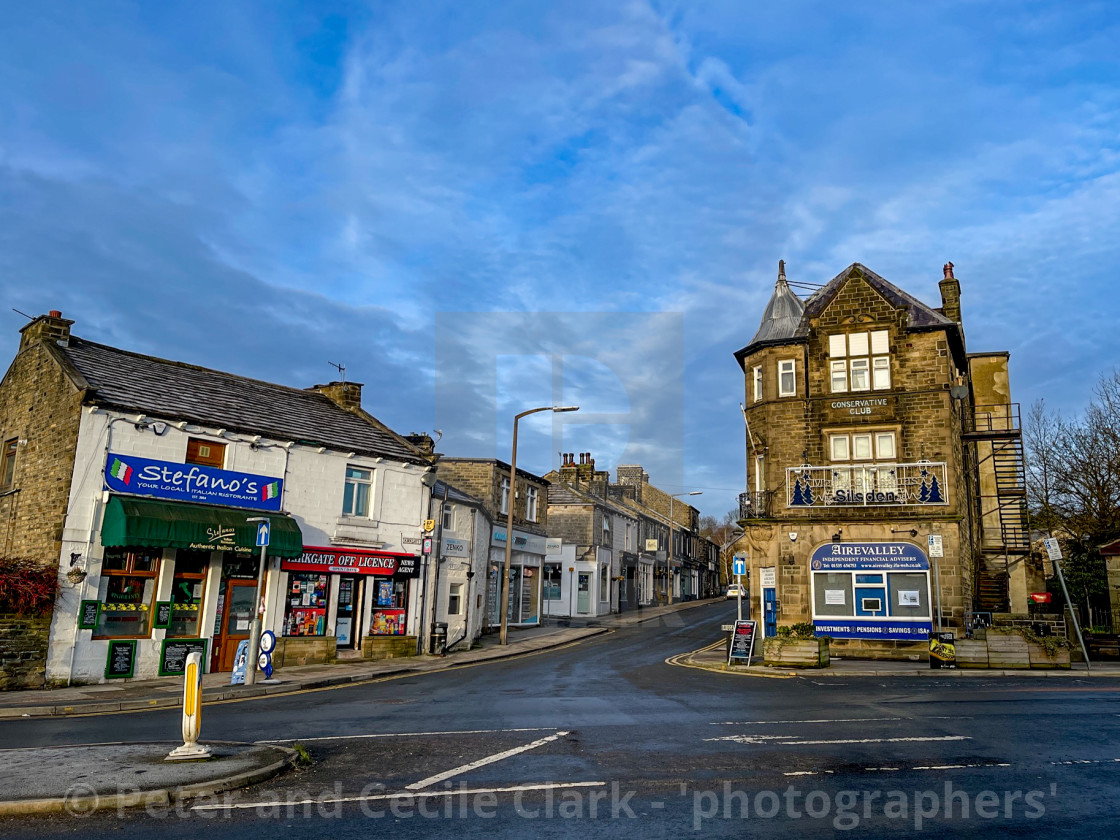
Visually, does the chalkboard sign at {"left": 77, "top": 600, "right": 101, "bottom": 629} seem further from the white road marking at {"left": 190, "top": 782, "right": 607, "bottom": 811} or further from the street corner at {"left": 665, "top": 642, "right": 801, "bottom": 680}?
the street corner at {"left": 665, "top": 642, "right": 801, "bottom": 680}

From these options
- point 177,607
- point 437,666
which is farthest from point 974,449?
point 177,607

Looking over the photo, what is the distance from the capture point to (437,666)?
23000 millimetres

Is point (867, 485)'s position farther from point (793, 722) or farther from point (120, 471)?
point (120, 471)

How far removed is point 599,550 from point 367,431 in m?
24.0

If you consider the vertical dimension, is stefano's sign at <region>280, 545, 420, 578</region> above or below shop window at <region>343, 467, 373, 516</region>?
below

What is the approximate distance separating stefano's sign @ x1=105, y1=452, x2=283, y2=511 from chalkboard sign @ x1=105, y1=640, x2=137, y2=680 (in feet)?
12.0

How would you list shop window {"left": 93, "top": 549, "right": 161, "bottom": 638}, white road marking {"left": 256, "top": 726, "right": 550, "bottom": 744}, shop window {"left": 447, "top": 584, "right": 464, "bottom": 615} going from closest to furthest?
Result: white road marking {"left": 256, "top": 726, "right": 550, "bottom": 744} → shop window {"left": 93, "top": 549, "right": 161, "bottom": 638} → shop window {"left": 447, "top": 584, "right": 464, "bottom": 615}

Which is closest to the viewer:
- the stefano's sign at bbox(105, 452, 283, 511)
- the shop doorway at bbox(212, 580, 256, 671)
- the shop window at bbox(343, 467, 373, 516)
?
the stefano's sign at bbox(105, 452, 283, 511)

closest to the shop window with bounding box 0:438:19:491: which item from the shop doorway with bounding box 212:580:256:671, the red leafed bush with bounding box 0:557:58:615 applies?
the red leafed bush with bounding box 0:557:58:615

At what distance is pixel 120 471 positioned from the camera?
1952 cm

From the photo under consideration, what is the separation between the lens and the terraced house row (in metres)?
18.9

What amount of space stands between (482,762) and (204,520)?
46.2ft

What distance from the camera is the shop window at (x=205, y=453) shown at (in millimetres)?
21344

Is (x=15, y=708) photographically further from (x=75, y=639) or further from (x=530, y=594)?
(x=530, y=594)
